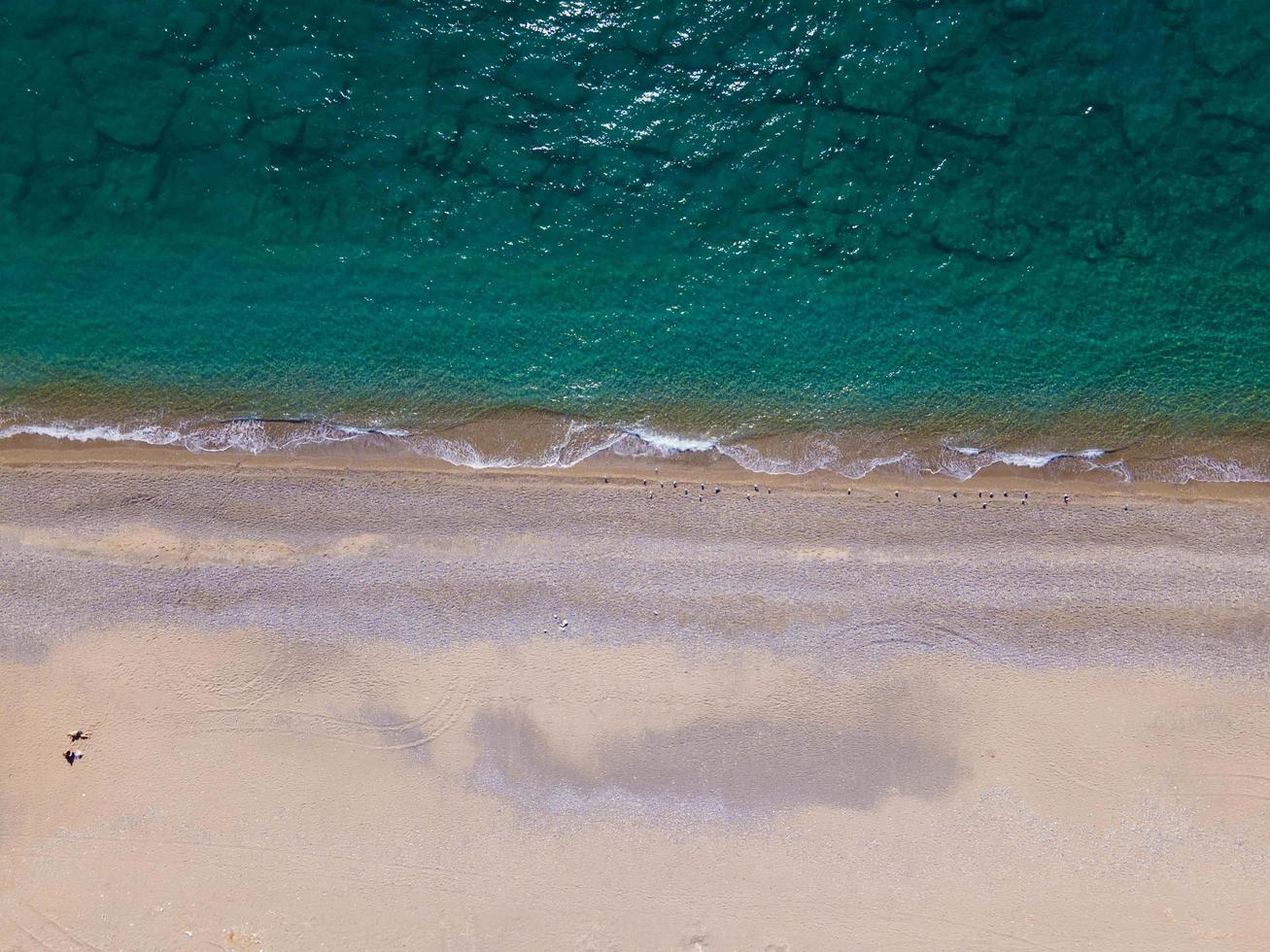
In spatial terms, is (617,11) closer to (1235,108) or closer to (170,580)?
(1235,108)

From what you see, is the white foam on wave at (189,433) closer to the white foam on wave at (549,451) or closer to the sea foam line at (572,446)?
the sea foam line at (572,446)

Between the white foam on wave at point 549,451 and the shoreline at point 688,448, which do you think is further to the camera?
the white foam on wave at point 549,451

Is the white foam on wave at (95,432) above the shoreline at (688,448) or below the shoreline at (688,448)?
below

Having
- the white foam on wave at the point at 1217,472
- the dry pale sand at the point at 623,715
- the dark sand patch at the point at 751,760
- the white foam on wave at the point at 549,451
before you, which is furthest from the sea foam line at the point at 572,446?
the dark sand patch at the point at 751,760

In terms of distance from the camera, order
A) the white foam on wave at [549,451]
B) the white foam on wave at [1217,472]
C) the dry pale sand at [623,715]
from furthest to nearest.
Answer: the white foam on wave at [549,451]
the white foam on wave at [1217,472]
the dry pale sand at [623,715]

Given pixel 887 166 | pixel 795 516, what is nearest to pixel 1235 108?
pixel 887 166

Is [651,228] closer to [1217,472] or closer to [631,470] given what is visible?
[631,470]

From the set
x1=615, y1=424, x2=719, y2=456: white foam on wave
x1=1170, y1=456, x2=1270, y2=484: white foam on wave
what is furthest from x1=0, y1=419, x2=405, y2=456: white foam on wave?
x1=1170, y1=456, x2=1270, y2=484: white foam on wave
